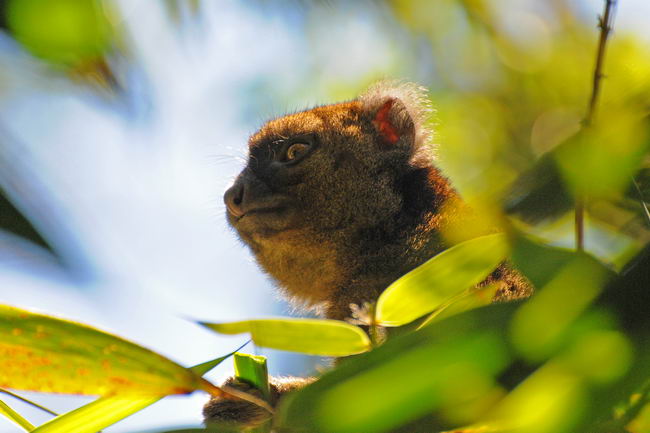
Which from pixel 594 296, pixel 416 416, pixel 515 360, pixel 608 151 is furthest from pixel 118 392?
pixel 608 151

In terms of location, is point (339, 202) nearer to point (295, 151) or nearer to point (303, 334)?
point (295, 151)

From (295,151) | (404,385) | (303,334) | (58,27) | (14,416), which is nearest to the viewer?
(404,385)

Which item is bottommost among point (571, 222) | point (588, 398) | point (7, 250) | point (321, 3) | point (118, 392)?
point (588, 398)

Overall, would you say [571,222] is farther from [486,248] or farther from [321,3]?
[321,3]

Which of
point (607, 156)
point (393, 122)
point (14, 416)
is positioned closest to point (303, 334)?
point (607, 156)

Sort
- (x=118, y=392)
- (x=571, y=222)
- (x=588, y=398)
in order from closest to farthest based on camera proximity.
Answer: (x=588, y=398)
(x=118, y=392)
(x=571, y=222)

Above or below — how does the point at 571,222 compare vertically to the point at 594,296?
above

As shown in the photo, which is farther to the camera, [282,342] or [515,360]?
[282,342]
